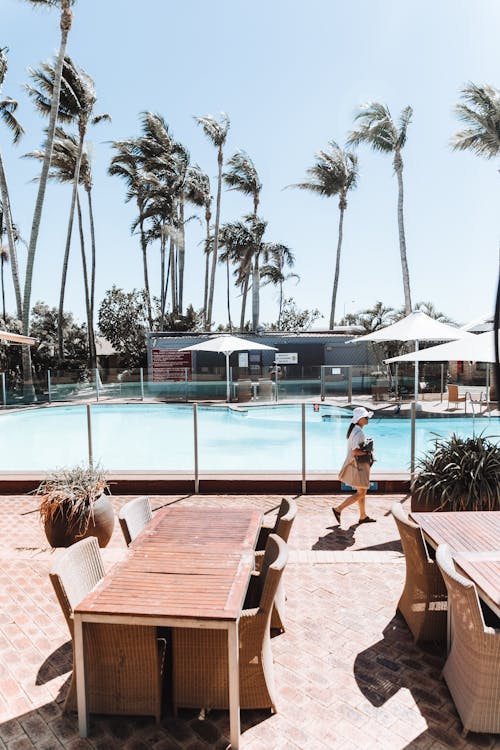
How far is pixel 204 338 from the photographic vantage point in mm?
23766

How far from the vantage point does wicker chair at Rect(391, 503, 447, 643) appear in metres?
3.34

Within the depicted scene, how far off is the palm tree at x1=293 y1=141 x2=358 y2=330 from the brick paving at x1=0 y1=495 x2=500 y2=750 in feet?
91.4

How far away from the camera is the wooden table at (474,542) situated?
2.70 meters

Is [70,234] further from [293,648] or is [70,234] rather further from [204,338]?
[293,648]

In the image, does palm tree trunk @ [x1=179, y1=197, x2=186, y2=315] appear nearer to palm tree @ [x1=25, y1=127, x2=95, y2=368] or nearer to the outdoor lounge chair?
palm tree @ [x1=25, y1=127, x2=95, y2=368]

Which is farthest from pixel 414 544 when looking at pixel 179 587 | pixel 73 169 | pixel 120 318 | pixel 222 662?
pixel 73 169

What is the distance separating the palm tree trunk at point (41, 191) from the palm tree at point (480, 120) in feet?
56.4

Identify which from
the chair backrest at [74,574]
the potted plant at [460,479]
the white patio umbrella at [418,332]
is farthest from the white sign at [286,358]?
the chair backrest at [74,574]

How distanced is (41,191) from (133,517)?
70.0 ft

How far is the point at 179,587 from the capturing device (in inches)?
103

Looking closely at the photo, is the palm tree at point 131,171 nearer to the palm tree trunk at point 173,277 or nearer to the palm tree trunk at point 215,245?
the palm tree trunk at point 173,277

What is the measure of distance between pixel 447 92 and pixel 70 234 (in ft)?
67.8

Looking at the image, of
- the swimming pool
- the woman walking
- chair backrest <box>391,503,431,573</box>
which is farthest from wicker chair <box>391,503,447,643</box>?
the swimming pool

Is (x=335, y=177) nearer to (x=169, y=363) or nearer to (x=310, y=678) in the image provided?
(x=169, y=363)
